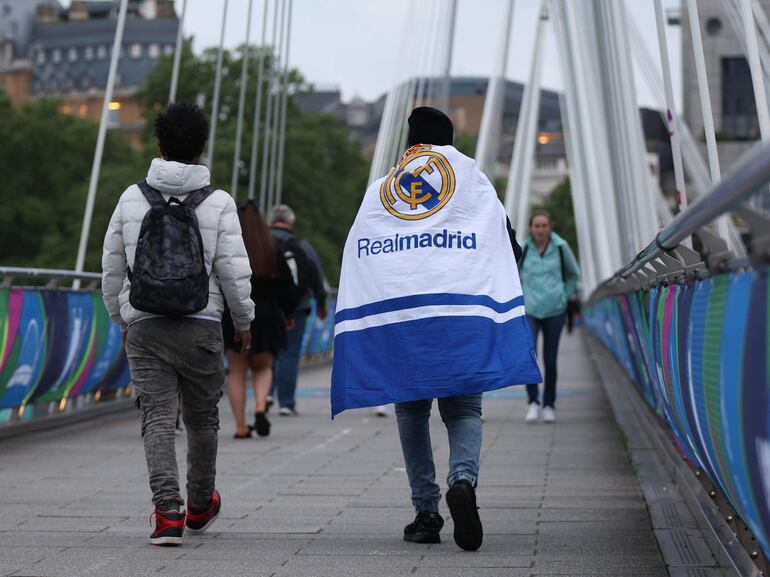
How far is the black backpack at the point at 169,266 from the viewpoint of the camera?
6.11m

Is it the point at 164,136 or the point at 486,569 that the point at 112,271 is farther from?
the point at 486,569

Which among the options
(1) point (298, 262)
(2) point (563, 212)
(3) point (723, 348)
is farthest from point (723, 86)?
(3) point (723, 348)

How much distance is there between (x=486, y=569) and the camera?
5402 mm

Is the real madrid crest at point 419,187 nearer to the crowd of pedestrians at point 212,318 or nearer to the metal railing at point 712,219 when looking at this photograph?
the crowd of pedestrians at point 212,318

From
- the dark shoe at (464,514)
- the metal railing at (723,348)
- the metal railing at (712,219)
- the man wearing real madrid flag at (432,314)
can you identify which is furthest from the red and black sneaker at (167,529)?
the metal railing at (712,219)

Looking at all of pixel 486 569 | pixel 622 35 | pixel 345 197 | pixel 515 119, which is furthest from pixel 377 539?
pixel 515 119

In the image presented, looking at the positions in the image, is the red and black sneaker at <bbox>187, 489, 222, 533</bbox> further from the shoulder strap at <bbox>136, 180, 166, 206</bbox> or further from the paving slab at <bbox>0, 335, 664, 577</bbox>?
the shoulder strap at <bbox>136, 180, 166, 206</bbox>

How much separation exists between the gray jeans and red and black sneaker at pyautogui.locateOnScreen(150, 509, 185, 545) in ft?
0.13

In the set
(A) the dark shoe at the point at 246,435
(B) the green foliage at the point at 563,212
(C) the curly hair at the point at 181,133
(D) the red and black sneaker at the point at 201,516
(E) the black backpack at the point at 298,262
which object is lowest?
(A) the dark shoe at the point at 246,435

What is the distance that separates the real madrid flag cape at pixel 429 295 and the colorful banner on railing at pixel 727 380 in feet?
1.94

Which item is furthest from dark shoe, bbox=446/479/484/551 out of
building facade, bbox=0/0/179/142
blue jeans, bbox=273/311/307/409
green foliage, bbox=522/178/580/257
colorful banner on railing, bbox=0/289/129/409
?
building facade, bbox=0/0/179/142

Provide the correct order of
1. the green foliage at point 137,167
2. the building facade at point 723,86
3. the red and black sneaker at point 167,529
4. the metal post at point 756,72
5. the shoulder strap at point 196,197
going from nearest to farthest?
the red and black sneaker at point 167,529, the shoulder strap at point 196,197, the metal post at point 756,72, the green foliage at point 137,167, the building facade at point 723,86

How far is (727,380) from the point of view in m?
3.84

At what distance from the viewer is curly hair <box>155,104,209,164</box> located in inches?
253
